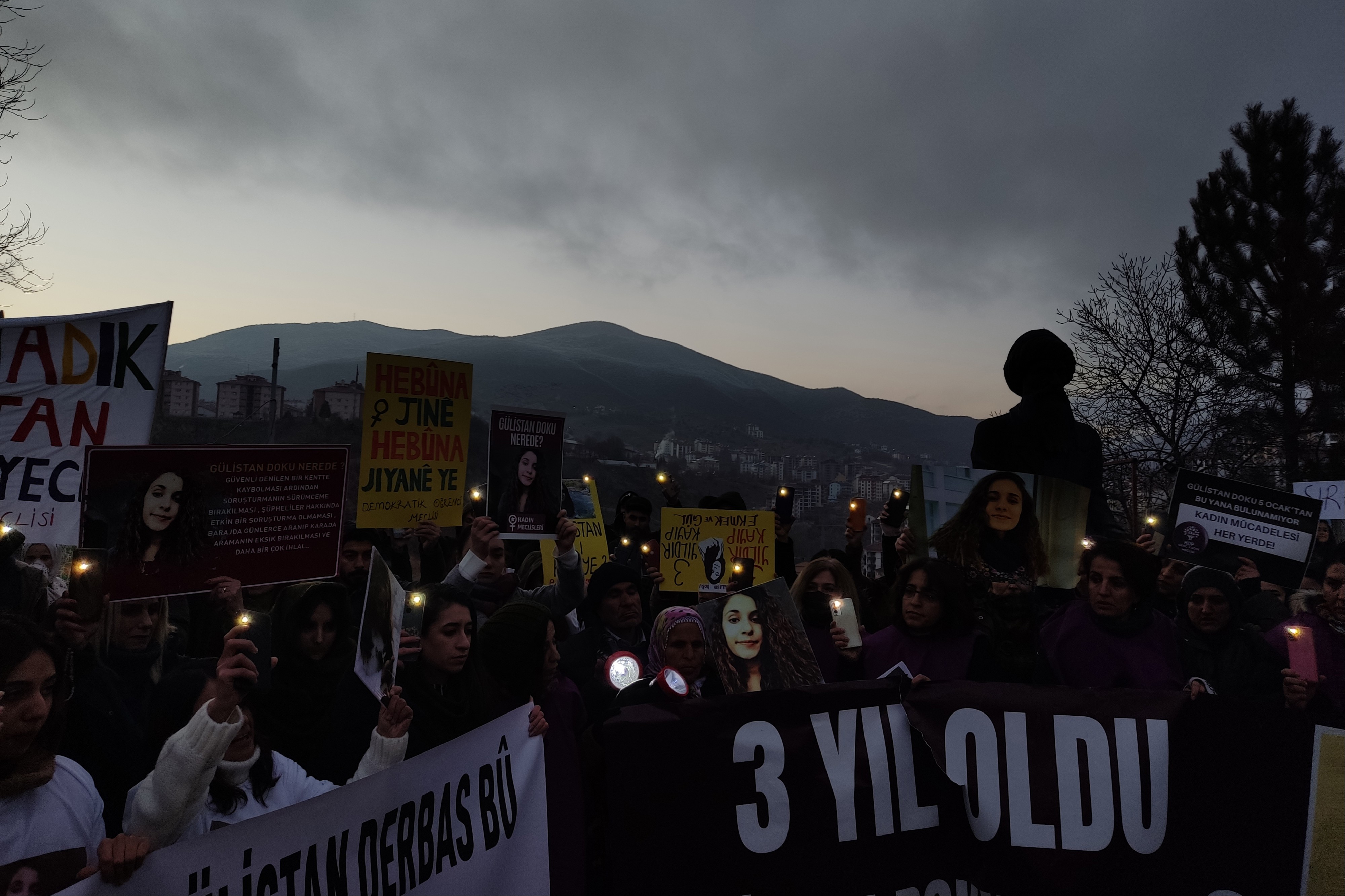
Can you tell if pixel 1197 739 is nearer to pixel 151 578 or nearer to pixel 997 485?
pixel 997 485

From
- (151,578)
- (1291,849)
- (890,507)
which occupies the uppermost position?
(890,507)

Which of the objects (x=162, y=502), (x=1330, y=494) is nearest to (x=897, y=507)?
(x=162, y=502)

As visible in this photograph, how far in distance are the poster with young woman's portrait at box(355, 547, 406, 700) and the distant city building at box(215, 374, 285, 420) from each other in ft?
206

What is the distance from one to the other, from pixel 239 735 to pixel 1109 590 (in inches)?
147

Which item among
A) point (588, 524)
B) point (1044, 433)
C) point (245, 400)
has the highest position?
point (245, 400)

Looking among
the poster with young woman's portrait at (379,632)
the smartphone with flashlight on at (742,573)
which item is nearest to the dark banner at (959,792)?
the poster with young woman's portrait at (379,632)

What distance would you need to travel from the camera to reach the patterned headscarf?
4449 millimetres

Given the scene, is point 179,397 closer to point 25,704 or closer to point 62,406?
point 62,406

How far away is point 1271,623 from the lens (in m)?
6.30

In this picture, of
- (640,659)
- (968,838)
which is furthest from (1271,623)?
(640,659)

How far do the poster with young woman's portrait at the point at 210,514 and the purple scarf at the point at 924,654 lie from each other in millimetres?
2452

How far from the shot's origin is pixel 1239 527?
514cm

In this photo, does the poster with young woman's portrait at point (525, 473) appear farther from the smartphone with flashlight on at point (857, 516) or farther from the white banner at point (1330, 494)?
the white banner at point (1330, 494)

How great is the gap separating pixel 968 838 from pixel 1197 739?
108cm
